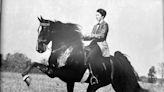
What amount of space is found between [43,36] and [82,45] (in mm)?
369

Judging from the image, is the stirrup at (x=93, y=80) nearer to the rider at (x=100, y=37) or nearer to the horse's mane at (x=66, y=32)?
the rider at (x=100, y=37)

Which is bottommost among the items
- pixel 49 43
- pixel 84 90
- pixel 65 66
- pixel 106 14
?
pixel 84 90

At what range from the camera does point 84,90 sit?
325cm

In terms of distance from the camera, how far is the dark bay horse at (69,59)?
3.14 m

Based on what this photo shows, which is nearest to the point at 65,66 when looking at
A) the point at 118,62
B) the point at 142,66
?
the point at 118,62

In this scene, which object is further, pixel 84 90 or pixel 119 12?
pixel 119 12

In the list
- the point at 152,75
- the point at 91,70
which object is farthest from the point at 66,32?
the point at 152,75

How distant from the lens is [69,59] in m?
3.19

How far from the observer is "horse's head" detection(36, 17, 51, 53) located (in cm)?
312

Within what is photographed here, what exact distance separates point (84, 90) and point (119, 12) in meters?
0.89

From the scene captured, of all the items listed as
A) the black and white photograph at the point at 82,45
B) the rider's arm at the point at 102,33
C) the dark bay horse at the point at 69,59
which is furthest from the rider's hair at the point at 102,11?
the dark bay horse at the point at 69,59

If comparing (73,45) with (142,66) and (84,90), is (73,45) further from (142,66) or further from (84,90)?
(142,66)

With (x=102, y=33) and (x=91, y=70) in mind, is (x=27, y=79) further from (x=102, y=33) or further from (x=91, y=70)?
(x=102, y=33)

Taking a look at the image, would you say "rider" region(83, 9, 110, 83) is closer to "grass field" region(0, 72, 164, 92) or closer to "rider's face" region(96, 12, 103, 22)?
"rider's face" region(96, 12, 103, 22)
